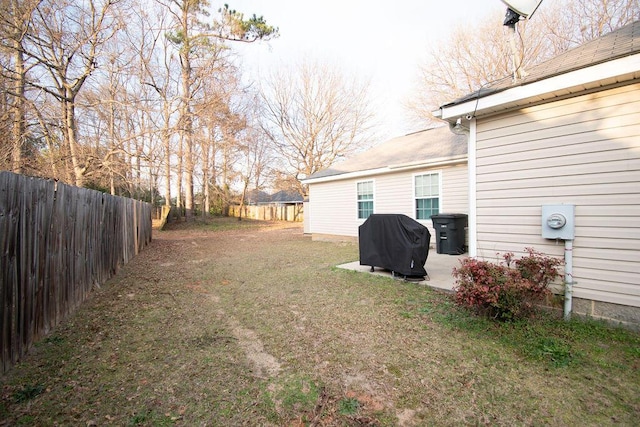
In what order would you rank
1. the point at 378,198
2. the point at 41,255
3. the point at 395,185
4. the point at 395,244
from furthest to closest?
1. the point at 378,198
2. the point at 395,185
3. the point at 395,244
4. the point at 41,255

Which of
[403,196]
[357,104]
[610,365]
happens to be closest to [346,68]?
[357,104]

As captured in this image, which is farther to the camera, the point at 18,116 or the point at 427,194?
the point at 427,194

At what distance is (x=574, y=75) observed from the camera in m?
3.31

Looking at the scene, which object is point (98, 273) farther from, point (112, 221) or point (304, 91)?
point (304, 91)

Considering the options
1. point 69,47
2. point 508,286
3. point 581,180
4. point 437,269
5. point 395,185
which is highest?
point 69,47

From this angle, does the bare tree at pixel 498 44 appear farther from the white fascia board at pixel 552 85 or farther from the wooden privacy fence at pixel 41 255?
the wooden privacy fence at pixel 41 255

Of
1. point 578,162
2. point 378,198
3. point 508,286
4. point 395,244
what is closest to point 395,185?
point 378,198

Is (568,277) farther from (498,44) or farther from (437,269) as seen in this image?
(498,44)

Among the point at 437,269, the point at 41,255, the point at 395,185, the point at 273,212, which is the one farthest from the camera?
the point at 273,212

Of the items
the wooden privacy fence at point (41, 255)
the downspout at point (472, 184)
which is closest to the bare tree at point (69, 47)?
the wooden privacy fence at point (41, 255)

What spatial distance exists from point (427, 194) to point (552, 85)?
5628 mm

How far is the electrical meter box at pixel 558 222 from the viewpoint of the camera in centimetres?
348

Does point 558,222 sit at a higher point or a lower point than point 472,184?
lower

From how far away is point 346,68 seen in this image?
2161 cm
